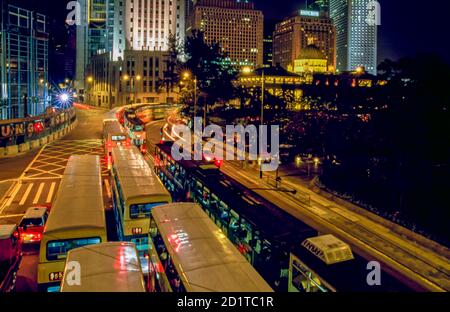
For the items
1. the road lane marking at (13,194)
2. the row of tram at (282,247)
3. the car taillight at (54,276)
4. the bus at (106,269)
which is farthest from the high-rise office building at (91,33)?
the bus at (106,269)

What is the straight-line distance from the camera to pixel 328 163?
3397 centimetres

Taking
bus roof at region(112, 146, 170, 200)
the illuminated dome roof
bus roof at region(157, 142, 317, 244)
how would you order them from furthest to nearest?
the illuminated dome roof < bus roof at region(112, 146, 170, 200) < bus roof at region(157, 142, 317, 244)

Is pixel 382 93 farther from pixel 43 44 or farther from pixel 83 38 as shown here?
pixel 83 38

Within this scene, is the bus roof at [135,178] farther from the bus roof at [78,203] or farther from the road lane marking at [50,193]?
the road lane marking at [50,193]

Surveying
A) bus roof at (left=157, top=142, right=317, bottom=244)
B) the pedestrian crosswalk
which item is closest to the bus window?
bus roof at (left=157, top=142, right=317, bottom=244)

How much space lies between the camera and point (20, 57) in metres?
60.0

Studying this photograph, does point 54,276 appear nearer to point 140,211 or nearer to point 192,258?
point 140,211

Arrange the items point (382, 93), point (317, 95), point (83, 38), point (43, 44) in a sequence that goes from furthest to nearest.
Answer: point (83, 38) → point (43, 44) → point (317, 95) → point (382, 93)

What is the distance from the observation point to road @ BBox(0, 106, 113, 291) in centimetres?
1733

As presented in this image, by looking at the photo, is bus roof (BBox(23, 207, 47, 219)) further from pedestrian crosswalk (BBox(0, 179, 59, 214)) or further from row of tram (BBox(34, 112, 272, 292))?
pedestrian crosswalk (BBox(0, 179, 59, 214))

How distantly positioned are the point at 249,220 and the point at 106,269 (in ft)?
17.5

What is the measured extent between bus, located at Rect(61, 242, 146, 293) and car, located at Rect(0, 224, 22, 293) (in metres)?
3.77
